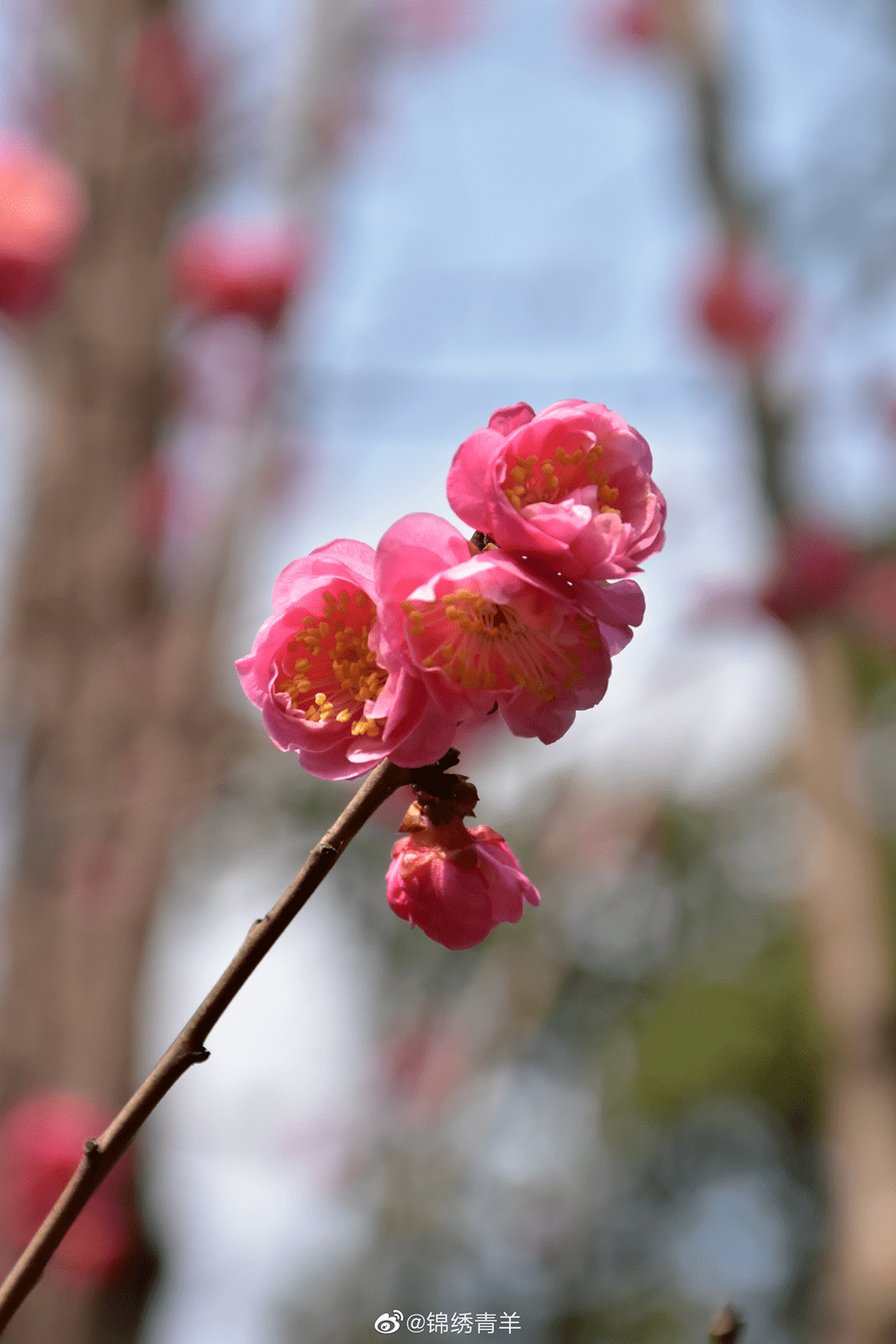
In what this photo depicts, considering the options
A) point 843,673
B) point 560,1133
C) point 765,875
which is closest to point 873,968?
point 843,673

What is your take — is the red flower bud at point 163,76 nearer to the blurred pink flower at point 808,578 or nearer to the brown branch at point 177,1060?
the blurred pink flower at point 808,578

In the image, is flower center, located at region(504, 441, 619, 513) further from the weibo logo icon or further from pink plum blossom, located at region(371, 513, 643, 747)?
the weibo logo icon

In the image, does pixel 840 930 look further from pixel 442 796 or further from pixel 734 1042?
pixel 734 1042

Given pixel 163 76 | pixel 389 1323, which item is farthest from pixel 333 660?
pixel 163 76

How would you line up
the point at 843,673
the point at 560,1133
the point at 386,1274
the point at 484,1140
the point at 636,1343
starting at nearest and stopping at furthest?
1. the point at 484,1140
2. the point at 843,673
3. the point at 386,1274
4. the point at 560,1133
5. the point at 636,1343

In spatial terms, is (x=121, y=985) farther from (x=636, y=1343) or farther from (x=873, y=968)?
(x=636, y=1343)

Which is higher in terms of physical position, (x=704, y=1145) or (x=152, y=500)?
(x=704, y=1145)

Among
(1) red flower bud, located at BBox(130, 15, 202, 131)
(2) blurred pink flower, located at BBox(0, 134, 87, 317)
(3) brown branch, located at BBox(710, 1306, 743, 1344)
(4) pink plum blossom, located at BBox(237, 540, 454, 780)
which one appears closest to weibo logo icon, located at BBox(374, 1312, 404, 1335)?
(3) brown branch, located at BBox(710, 1306, 743, 1344)
